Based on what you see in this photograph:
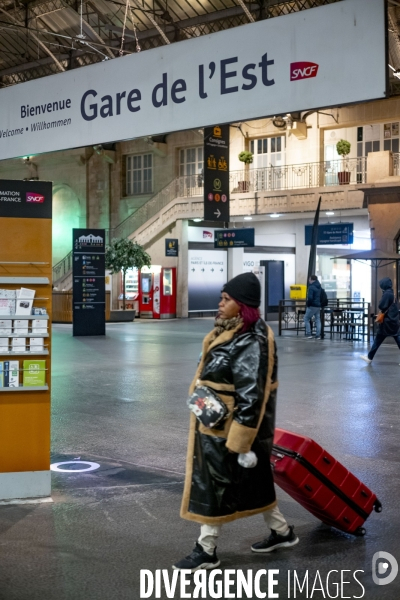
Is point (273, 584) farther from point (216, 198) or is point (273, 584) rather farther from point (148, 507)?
point (216, 198)

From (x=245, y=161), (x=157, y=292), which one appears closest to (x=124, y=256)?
(x=157, y=292)

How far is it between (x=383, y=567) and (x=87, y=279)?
746 inches

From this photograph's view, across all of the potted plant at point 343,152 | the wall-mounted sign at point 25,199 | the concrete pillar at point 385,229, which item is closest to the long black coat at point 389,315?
the concrete pillar at point 385,229

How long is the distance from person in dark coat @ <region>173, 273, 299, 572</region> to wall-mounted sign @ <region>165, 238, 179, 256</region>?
29109 millimetres

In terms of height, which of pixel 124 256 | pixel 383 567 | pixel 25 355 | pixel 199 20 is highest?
pixel 199 20

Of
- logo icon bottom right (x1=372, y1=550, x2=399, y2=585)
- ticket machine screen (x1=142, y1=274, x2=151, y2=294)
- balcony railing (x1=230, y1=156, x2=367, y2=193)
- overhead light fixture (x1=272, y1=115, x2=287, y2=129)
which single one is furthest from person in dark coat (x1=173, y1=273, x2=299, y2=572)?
ticket machine screen (x1=142, y1=274, x2=151, y2=294)

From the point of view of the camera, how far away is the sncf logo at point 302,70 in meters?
5.13

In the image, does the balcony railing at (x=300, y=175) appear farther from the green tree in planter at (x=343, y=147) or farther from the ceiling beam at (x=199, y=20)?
the ceiling beam at (x=199, y=20)

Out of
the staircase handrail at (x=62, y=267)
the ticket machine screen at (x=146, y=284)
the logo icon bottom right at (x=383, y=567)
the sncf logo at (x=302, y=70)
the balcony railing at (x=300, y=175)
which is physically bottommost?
the logo icon bottom right at (x=383, y=567)

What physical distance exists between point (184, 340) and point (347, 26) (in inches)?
656

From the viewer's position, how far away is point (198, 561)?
432 centimetres

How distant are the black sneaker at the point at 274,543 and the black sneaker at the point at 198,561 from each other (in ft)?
1.27

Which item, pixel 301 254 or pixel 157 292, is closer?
pixel 157 292

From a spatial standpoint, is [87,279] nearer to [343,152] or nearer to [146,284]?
[146,284]
